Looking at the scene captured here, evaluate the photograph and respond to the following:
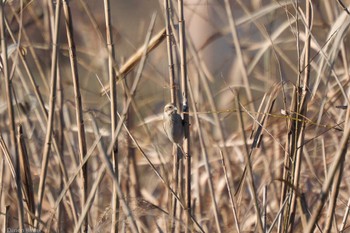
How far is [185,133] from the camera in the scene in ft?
4.59

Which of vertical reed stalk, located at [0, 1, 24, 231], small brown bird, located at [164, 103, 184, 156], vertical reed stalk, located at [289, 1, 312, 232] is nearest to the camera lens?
vertical reed stalk, located at [0, 1, 24, 231]

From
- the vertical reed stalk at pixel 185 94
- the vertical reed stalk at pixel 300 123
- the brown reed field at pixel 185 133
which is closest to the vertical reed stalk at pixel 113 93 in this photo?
the brown reed field at pixel 185 133

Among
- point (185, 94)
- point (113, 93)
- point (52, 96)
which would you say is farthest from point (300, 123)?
point (52, 96)

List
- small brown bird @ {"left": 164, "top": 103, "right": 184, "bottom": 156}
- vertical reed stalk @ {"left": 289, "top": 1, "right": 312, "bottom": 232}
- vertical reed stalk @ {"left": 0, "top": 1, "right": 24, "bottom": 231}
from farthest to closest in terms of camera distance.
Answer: small brown bird @ {"left": 164, "top": 103, "right": 184, "bottom": 156} → vertical reed stalk @ {"left": 289, "top": 1, "right": 312, "bottom": 232} → vertical reed stalk @ {"left": 0, "top": 1, "right": 24, "bottom": 231}

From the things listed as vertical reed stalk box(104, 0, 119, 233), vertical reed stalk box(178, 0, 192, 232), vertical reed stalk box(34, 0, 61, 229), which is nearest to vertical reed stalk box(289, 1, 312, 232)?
vertical reed stalk box(178, 0, 192, 232)

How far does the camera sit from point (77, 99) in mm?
1263

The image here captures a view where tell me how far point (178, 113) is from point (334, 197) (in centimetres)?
53

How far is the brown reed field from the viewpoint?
46.4 inches

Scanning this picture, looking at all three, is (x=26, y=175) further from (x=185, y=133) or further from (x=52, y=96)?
(x=185, y=133)

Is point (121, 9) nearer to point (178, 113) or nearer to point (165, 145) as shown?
point (165, 145)

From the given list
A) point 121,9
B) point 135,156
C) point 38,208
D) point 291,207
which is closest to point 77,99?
point 38,208

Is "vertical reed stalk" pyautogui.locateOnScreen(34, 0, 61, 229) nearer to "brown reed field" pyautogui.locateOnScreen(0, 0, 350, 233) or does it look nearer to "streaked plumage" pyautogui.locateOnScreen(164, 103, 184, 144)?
"brown reed field" pyautogui.locateOnScreen(0, 0, 350, 233)

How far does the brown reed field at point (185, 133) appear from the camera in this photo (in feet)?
3.87

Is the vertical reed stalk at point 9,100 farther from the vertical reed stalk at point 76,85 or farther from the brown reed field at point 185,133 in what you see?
the vertical reed stalk at point 76,85
